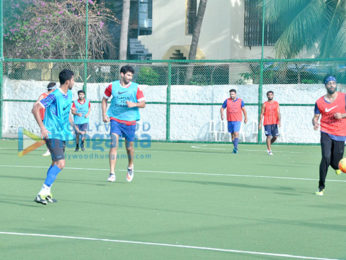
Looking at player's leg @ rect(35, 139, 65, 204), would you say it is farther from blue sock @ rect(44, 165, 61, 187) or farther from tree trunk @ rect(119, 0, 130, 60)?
tree trunk @ rect(119, 0, 130, 60)

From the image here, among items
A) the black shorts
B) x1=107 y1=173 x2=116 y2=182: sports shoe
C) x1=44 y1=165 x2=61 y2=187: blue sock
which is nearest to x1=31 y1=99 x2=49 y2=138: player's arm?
the black shorts

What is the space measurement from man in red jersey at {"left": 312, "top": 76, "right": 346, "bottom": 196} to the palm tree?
15.4m

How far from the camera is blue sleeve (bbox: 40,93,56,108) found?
9.70m

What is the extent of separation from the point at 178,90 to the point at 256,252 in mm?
18290

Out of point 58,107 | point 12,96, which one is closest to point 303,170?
point 58,107

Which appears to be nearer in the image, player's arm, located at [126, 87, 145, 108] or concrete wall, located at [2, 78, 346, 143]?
player's arm, located at [126, 87, 145, 108]

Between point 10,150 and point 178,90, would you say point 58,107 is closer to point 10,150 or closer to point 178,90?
point 10,150

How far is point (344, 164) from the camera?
1099 cm

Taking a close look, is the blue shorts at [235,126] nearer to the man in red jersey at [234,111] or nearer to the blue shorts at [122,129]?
the man in red jersey at [234,111]

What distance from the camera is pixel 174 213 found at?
9.38 meters

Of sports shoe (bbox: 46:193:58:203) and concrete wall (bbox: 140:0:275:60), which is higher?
concrete wall (bbox: 140:0:275:60)

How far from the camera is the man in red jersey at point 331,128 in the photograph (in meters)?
11.2

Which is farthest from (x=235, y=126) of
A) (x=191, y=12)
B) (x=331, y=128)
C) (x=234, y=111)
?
(x=191, y=12)

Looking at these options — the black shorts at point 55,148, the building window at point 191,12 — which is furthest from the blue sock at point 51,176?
the building window at point 191,12
